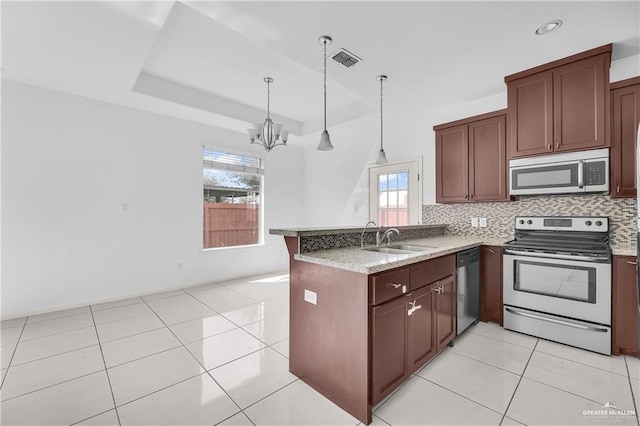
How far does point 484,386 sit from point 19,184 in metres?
5.11

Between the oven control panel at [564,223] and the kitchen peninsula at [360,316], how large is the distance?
1.42 m

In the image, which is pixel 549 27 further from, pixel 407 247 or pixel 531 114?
pixel 407 247

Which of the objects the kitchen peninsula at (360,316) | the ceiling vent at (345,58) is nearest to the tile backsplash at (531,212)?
the kitchen peninsula at (360,316)

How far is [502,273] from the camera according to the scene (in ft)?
9.68

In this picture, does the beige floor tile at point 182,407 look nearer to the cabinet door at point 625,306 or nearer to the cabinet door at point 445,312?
the cabinet door at point 445,312

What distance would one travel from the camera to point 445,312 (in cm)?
242

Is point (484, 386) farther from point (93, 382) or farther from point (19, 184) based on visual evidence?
point (19, 184)

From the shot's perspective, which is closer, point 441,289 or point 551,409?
point 551,409

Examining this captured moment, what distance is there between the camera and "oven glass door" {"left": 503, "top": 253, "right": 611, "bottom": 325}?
7.82 feet

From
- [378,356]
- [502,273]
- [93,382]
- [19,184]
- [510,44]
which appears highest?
[510,44]

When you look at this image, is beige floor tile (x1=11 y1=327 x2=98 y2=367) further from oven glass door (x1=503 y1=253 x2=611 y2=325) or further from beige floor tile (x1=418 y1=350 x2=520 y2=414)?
oven glass door (x1=503 y1=253 x2=611 y2=325)

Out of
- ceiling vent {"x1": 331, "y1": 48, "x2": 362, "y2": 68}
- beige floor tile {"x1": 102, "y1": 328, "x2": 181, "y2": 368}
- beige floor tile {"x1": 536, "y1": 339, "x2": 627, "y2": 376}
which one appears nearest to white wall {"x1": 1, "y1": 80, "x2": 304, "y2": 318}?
beige floor tile {"x1": 102, "y1": 328, "x2": 181, "y2": 368}

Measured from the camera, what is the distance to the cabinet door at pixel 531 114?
2785 millimetres

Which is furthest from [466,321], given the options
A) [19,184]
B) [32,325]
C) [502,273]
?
[19,184]
